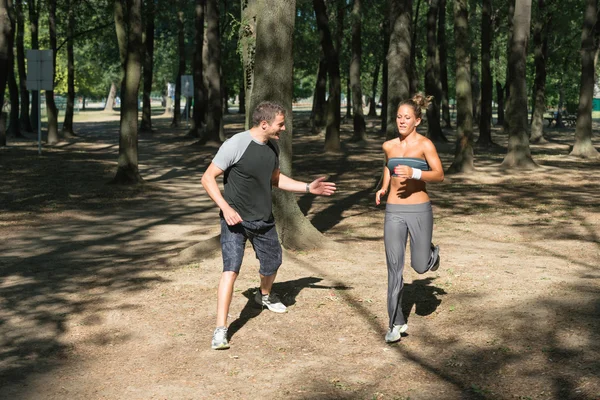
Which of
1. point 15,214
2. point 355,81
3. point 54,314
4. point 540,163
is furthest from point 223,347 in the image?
point 355,81

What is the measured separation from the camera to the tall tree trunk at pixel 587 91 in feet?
82.0

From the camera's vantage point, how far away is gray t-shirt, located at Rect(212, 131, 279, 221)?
654 centimetres

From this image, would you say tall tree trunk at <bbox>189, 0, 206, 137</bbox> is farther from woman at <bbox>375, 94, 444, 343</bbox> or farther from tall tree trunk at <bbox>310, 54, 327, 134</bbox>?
woman at <bbox>375, 94, 444, 343</bbox>

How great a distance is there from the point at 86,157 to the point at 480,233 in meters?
16.8

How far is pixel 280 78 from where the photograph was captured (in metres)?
10.5

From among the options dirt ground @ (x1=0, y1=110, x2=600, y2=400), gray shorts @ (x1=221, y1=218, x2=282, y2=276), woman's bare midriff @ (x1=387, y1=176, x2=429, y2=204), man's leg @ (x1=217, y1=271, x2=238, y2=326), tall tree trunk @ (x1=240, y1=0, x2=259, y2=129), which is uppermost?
tall tree trunk @ (x1=240, y1=0, x2=259, y2=129)

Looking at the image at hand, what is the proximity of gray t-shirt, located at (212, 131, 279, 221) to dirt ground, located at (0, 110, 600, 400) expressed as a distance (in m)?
1.12

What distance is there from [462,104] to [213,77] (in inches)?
469

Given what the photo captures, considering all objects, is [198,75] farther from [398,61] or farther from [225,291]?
[225,291]

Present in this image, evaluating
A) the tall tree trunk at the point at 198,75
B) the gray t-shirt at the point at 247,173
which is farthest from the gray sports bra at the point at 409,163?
the tall tree trunk at the point at 198,75

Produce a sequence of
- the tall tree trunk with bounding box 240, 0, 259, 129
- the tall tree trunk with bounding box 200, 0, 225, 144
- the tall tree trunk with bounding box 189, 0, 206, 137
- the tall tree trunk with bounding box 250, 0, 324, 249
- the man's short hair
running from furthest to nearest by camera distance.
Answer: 1. the tall tree trunk with bounding box 189, 0, 206, 137
2. the tall tree trunk with bounding box 200, 0, 225, 144
3. the tall tree trunk with bounding box 240, 0, 259, 129
4. the tall tree trunk with bounding box 250, 0, 324, 249
5. the man's short hair

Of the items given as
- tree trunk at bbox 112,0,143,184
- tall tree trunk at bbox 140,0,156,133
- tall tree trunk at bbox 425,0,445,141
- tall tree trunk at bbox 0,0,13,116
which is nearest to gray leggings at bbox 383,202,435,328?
tree trunk at bbox 112,0,143,184

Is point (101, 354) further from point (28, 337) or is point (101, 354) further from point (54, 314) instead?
point (54, 314)

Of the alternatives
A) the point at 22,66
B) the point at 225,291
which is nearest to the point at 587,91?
the point at 225,291
